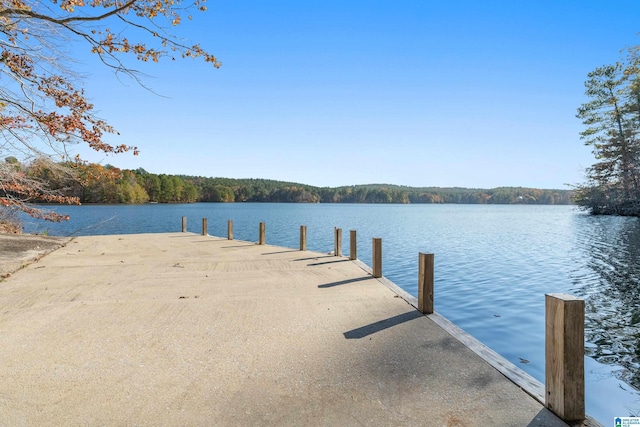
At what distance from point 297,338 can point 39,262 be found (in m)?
9.47

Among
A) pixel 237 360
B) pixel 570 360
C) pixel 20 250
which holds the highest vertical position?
pixel 570 360

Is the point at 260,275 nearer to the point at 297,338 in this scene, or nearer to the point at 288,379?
the point at 297,338

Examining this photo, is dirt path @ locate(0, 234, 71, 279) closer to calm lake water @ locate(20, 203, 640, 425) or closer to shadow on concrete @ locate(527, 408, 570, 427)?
calm lake water @ locate(20, 203, 640, 425)

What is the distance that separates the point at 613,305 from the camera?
945 centimetres

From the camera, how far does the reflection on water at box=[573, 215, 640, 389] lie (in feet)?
21.0

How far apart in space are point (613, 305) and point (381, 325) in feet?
23.8

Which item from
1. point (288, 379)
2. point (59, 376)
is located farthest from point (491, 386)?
point (59, 376)

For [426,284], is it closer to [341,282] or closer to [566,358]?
[341,282]

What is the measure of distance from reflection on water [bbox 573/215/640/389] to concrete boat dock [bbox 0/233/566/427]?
10.6 feet

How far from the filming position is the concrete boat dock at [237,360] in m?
3.19

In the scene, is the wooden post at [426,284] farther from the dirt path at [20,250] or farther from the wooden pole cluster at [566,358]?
the dirt path at [20,250]

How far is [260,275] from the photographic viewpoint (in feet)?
30.3

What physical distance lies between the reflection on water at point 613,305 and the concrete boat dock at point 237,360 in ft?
10.6

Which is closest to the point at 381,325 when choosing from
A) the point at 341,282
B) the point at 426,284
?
the point at 426,284
